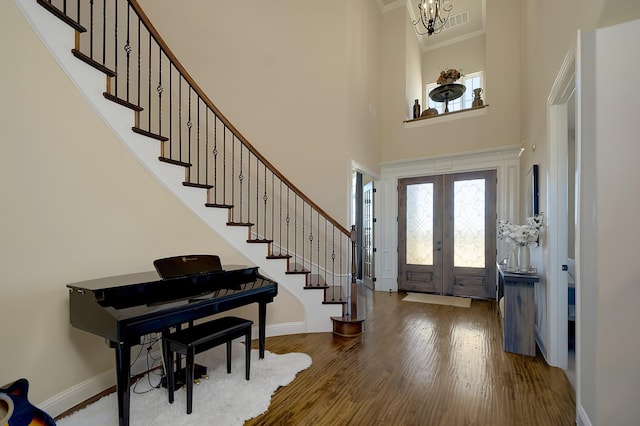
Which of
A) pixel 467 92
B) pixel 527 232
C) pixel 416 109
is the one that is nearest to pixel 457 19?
pixel 467 92

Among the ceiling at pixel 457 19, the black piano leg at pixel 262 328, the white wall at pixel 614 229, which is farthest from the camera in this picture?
the ceiling at pixel 457 19

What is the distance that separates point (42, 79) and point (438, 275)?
615cm

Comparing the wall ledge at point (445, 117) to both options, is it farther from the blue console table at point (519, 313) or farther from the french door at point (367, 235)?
the blue console table at point (519, 313)

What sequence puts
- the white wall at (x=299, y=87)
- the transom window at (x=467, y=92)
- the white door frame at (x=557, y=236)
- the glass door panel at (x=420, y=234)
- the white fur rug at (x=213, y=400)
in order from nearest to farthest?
the white fur rug at (x=213, y=400) → the white door frame at (x=557, y=236) → the white wall at (x=299, y=87) → the glass door panel at (x=420, y=234) → the transom window at (x=467, y=92)

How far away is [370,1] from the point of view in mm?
5914

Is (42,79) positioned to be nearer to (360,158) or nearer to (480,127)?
(360,158)

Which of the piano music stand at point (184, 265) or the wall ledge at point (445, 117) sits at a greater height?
the wall ledge at point (445, 117)

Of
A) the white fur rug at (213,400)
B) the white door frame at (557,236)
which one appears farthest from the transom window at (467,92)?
the white fur rug at (213,400)

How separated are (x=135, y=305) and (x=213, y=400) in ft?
3.14

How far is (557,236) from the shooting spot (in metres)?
2.77

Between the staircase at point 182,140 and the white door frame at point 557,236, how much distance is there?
2.00 meters

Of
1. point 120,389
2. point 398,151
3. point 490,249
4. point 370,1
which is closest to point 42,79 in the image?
point 120,389

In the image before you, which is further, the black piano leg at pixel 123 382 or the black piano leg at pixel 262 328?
the black piano leg at pixel 262 328

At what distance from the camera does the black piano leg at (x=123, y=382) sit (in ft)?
5.74
